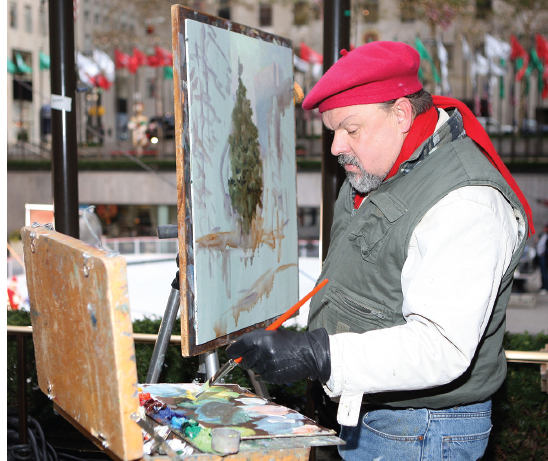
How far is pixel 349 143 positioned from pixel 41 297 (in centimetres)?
84

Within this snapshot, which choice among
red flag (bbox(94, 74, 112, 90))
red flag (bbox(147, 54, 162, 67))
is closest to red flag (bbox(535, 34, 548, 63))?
red flag (bbox(147, 54, 162, 67))

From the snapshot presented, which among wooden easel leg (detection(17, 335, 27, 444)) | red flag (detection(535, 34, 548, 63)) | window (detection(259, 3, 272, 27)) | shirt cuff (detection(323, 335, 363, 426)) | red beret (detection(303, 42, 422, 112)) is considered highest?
window (detection(259, 3, 272, 27))

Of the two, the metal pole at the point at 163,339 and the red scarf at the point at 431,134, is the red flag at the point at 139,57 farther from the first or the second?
the red scarf at the point at 431,134

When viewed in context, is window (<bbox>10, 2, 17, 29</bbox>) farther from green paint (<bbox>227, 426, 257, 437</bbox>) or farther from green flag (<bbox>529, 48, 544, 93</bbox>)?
green paint (<bbox>227, 426, 257, 437</bbox>)

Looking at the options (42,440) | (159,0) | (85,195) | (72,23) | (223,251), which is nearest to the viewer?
(223,251)

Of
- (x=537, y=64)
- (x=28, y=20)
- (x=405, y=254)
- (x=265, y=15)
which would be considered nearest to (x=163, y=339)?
(x=405, y=254)

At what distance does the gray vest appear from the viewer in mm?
1463

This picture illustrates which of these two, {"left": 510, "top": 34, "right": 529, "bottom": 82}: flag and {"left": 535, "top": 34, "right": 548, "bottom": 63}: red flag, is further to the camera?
{"left": 535, "top": 34, "right": 548, "bottom": 63}: red flag

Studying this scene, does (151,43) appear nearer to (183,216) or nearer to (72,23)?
(72,23)

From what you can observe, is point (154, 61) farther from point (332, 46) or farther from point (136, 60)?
point (332, 46)

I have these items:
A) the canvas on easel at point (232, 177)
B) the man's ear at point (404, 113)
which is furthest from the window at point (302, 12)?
the man's ear at point (404, 113)

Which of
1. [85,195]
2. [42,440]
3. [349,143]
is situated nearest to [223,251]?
[349,143]

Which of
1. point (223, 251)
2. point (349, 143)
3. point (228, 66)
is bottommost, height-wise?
point (223, 251)

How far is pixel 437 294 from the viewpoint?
4.36ft
